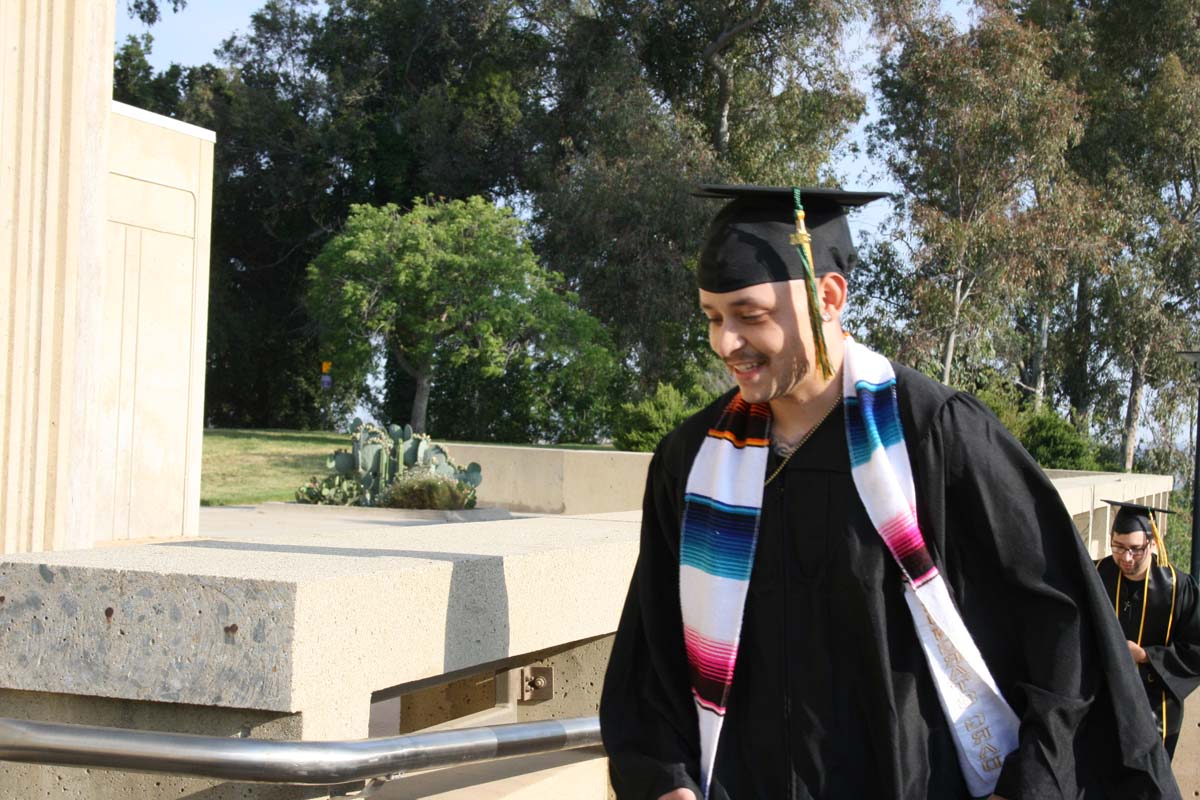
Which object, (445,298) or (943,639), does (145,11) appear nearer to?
A: (445,298)

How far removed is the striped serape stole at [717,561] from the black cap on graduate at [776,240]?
21cm

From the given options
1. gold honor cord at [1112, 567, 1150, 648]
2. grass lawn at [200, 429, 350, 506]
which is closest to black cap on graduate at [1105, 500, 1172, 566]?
gold honor cord at [1112, 567, 1150, 648]

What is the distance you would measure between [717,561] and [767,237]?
1.76 ft

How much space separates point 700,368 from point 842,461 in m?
27.6

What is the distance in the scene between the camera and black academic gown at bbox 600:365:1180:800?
6.56 feet

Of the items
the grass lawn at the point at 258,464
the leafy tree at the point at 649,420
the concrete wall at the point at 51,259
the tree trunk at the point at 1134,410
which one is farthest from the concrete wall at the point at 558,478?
the tree trunk at the point at 1134,410

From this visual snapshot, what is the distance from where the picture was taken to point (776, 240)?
2.17 metres

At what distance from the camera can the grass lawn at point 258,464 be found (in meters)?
19.0

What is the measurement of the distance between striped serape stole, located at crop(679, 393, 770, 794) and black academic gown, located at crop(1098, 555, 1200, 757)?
5.42 m

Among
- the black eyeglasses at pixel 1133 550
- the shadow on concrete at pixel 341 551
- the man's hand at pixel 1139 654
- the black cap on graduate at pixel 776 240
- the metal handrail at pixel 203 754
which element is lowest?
the man's hand at pixel 1139 654

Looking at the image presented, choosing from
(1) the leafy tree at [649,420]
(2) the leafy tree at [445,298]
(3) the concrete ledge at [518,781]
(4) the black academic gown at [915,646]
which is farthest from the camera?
(2) the leafy tree at [445,298]

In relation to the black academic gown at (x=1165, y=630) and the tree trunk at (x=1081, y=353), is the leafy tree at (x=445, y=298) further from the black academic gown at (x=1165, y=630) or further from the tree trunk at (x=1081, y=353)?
the black academic gown at (x=1165, y=630)

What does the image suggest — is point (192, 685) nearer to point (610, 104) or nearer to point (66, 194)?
point (66, 194)

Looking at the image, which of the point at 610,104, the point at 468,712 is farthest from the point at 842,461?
the point at 610,104
